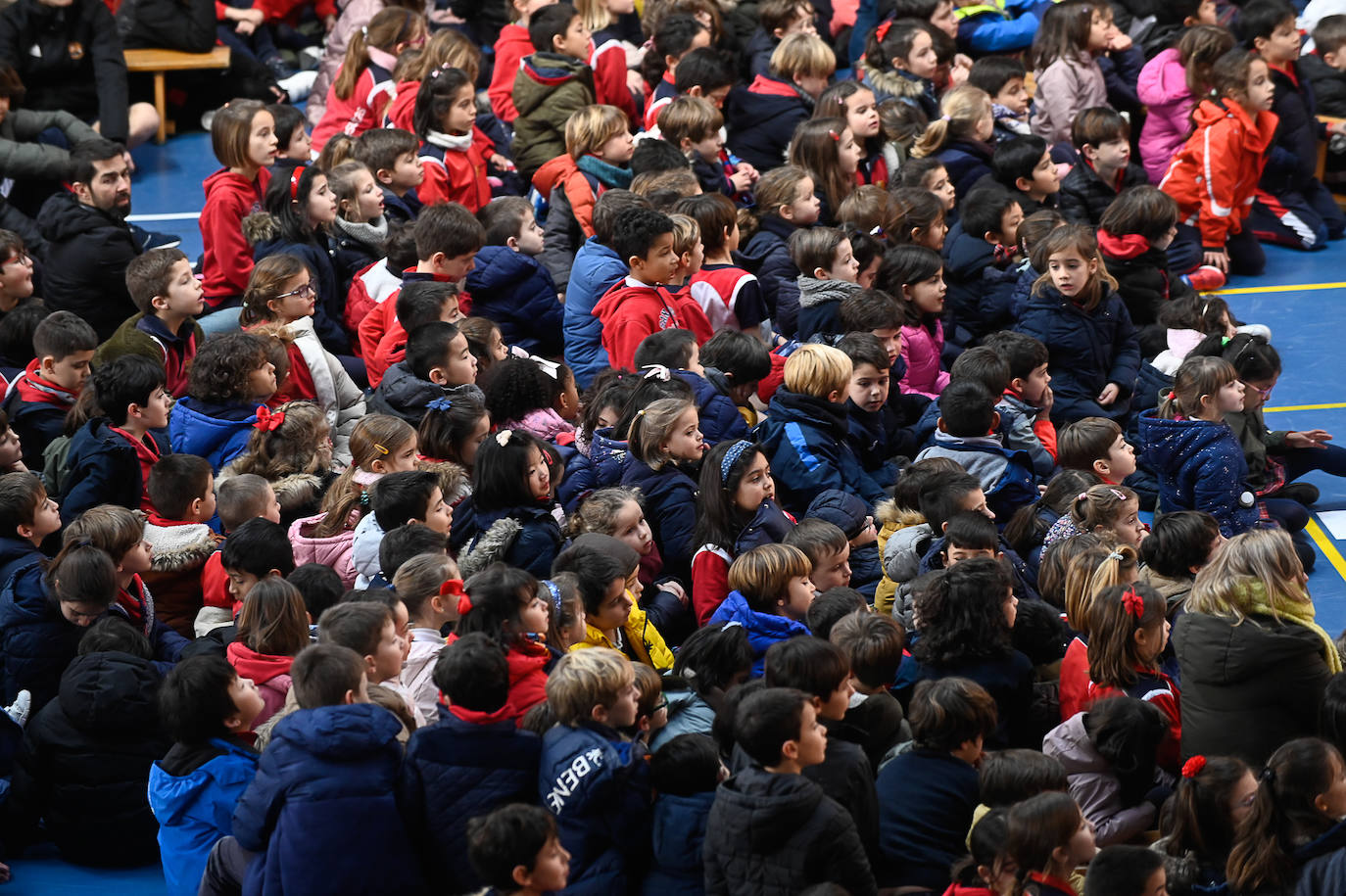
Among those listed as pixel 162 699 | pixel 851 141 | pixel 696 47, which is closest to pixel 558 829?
pixel 162 699

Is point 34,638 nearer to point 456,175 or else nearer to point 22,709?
point 22,709

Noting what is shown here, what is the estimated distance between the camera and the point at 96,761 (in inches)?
196

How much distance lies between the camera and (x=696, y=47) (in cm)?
964

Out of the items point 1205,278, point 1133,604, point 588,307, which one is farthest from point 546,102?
point 1133,604

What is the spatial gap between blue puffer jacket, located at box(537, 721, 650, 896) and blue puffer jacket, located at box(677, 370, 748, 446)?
7.30 ft

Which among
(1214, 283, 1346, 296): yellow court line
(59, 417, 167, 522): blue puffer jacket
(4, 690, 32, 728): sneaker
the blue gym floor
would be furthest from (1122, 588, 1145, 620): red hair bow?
(1214, 283, 1346, 296): yellow court line

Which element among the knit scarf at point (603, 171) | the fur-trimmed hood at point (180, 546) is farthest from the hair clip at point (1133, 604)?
the knit scarf at point (603, 171)

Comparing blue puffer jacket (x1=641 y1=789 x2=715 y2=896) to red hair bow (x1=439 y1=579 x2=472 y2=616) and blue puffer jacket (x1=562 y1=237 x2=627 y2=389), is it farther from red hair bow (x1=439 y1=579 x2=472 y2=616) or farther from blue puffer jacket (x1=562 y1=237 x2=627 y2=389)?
blue puffer jacket (x1=562 y1=237 x2=627 y2=389)

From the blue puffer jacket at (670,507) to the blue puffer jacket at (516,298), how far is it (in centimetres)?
185

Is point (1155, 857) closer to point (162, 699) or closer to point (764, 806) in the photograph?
point (764, 806)

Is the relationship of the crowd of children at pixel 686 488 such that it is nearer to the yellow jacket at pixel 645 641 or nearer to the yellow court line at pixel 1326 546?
the yellow jacket at pixel 645 641

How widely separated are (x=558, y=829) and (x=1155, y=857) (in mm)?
1470

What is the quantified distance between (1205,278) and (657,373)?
4.49 meters

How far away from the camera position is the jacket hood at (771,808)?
3.90 m
